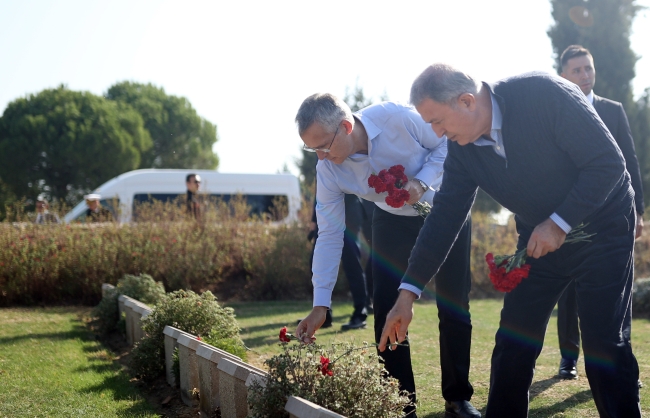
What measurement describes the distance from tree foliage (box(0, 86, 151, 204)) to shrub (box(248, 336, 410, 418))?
100 ft

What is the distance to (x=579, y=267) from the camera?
2.73 metres

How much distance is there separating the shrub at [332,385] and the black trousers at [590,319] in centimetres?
48

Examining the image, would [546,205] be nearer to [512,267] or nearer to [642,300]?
[512,267]

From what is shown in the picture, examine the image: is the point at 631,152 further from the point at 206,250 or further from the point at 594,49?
the point at 594,49

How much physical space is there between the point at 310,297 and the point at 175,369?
20.1ft

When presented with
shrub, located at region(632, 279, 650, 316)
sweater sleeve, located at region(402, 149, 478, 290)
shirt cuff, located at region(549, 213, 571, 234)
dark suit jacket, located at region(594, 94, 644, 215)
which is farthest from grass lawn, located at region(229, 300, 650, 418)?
dark suit jacket, located at region(594, 94, 644, 215)

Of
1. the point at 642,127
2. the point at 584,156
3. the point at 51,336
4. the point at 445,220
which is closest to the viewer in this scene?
the point at 584,156

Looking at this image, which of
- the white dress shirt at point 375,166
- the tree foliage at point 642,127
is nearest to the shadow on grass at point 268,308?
the white dress shirt at point 375,166

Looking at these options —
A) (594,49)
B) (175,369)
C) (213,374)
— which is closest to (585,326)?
(213,374)

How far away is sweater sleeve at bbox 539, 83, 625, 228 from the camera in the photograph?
252cm

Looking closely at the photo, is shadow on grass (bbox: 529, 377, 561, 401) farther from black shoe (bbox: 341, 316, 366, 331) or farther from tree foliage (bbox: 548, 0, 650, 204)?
tree foliage (bbox: 548, 0, 650, 204)

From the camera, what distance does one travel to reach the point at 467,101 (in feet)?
8.77

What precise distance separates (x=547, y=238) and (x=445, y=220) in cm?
59

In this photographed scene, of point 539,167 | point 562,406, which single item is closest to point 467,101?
point 539,167
